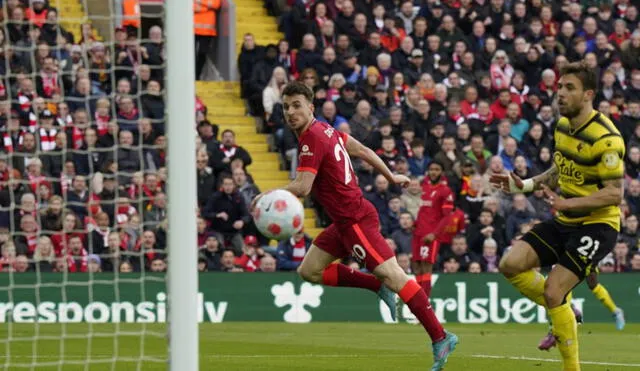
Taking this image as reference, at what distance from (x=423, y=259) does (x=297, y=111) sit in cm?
833

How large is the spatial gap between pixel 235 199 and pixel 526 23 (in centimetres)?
791

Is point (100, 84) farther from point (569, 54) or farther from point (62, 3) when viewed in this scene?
point (569, 54)

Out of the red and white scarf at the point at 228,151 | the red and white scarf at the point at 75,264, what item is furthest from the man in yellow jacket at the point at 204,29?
the red and white scarf at the point at 75,264

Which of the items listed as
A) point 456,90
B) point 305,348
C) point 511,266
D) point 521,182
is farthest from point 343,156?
point 456,90

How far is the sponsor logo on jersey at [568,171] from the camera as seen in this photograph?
10.7 meters

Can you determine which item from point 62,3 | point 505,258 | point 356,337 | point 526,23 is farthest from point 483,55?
point 505,258

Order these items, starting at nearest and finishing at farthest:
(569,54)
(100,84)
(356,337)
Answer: (356,337), (100,84), (569,54)

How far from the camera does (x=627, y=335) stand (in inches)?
693

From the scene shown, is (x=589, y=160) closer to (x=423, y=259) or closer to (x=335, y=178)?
(x=335, y=178)

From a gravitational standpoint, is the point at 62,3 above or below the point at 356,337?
above

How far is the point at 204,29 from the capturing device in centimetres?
2559

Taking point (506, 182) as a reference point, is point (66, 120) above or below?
below

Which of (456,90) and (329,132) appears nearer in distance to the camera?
(329,132)

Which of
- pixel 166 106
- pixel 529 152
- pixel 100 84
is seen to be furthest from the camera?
pixel 529 152
